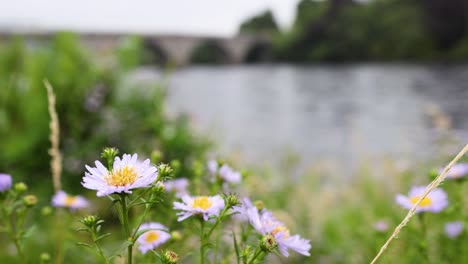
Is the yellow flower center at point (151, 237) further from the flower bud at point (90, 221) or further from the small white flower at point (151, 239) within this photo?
the flower bud at point (90, 221)

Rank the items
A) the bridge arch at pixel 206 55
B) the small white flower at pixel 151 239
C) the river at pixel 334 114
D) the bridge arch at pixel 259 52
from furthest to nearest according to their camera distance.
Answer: the bridge arch at pixel 206 55, the bridge arch at pixel 259 52, the river at pixel 334 114, the small white flower at pixel 151 239

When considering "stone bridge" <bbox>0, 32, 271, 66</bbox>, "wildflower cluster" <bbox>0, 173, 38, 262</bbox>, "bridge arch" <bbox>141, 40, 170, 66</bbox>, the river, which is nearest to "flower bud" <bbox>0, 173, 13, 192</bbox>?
"wildflower cluster" <bbox>0, 173, 38, 262</bbox>

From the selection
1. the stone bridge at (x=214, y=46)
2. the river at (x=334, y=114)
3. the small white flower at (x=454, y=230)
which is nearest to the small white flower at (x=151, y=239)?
the small white flower at (x=454, y=230)

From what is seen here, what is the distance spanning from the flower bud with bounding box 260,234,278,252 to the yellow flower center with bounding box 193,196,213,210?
0.38 feet

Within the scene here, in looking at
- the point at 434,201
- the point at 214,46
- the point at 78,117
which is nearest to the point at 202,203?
the point at 434,201

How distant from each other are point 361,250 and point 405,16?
30255mm

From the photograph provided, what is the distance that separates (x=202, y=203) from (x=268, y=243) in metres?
0.14

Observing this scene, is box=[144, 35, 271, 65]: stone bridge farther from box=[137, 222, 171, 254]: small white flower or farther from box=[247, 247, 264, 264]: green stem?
box=[247, 247, 264, 264]: green stem

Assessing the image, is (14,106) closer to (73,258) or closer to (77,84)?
(77,84)

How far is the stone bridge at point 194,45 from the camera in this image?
82.8 feet

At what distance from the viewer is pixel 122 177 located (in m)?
0.55

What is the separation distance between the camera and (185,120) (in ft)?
11.9

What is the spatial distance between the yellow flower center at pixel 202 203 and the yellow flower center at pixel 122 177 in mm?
141

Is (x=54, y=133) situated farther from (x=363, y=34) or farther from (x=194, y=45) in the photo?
(x=363, y=34)
